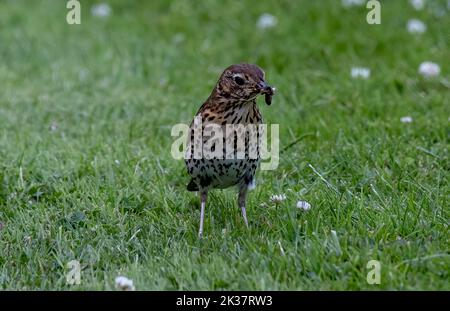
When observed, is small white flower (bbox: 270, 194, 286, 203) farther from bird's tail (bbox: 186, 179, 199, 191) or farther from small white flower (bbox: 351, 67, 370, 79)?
small white flower (bbox: 351, 67, 370, 79)

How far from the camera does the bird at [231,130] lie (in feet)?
16.6

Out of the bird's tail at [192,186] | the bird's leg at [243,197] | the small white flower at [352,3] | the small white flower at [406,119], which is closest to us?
the bird's leg at [243,197]

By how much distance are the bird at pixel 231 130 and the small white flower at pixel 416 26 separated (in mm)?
4291

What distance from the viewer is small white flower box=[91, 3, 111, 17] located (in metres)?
10.3

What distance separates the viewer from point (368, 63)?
8531 millimetres

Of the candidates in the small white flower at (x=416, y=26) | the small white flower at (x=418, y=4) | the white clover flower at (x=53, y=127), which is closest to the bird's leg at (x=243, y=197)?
the white clover flower at (x=53, y=127)

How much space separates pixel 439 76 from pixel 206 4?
321 centimetres

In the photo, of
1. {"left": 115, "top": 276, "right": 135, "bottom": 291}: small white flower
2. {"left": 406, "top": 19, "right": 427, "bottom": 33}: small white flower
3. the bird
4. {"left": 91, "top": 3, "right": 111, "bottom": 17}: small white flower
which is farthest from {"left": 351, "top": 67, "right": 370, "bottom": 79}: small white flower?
{"left": 115, "top": 276, "right": 135, "bottom": 291}: small white flower

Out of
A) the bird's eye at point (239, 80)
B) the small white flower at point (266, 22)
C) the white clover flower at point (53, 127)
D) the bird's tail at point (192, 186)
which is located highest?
the small white flower at point (266, 22)

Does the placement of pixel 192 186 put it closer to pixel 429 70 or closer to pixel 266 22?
pixel 429 70

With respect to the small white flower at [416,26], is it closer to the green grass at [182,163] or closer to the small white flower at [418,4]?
the green grass at [182,163]

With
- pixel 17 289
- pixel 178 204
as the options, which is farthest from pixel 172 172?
pixel 17 289

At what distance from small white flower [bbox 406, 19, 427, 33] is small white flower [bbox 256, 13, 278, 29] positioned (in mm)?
1411
